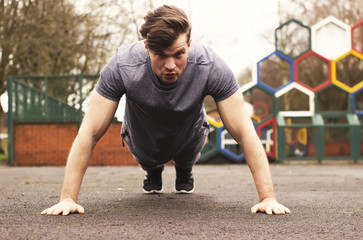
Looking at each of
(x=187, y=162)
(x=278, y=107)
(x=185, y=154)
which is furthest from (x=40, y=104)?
(x=185, y=154)

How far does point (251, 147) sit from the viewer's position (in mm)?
3139

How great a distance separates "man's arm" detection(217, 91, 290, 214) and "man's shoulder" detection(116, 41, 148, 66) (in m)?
0.58

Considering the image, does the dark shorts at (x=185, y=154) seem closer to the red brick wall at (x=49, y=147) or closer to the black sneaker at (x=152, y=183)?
the black sneaker at (x=152, y=183)

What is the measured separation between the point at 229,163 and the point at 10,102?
498 centimetres

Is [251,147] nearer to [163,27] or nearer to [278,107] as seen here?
[163,27]

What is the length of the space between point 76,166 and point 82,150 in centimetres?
11

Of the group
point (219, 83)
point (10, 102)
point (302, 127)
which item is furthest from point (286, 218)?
point (10, 102)

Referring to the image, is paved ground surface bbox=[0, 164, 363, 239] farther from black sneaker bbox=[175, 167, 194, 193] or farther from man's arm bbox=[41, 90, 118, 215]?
black sneaker bbox=[175, 167, 194, 193]

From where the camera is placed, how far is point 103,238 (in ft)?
7.80

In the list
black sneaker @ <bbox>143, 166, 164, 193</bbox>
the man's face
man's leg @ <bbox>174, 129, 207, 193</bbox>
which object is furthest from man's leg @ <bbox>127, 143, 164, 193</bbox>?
the man's face

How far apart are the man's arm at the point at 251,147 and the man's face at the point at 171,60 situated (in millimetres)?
427

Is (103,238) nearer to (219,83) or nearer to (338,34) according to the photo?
(219,83)

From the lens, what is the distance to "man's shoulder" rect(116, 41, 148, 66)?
3.09 meters

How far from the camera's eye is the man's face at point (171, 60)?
2.77 meters
